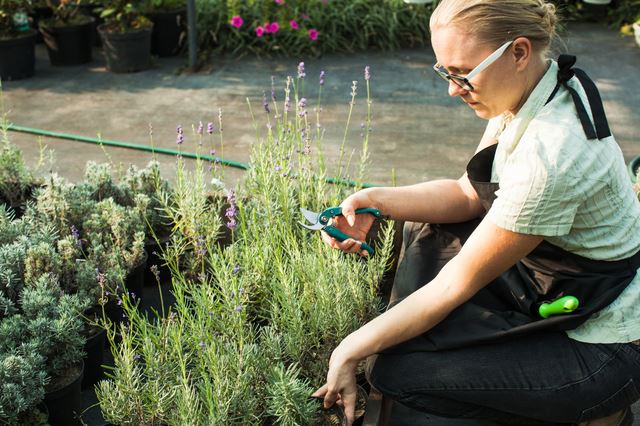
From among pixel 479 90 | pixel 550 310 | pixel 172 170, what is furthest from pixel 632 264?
pixel 172 170

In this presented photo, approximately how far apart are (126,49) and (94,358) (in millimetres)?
3989

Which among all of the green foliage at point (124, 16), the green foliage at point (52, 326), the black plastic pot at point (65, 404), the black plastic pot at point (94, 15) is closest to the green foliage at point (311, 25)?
the green foliage at point (124, 16)

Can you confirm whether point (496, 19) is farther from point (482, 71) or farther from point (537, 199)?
point (537, 199)

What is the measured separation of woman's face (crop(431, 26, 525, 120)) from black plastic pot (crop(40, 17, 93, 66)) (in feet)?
16.1

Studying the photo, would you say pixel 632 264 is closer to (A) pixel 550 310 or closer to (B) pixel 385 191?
(A) pixel 550 310

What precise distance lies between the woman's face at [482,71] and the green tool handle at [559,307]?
53 cm

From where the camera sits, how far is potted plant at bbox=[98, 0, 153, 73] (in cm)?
618

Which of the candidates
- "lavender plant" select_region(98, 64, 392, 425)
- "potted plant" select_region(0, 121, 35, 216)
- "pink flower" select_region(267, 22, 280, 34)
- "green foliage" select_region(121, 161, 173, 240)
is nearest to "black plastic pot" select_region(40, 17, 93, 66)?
"pink flower" select_region(267, 22, 280, 34)

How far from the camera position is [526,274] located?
88.7 inches

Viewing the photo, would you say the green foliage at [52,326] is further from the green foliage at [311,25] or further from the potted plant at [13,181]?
the green foliage at [311,25]

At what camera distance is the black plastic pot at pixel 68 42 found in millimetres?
6316

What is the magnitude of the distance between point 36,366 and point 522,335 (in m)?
1.37

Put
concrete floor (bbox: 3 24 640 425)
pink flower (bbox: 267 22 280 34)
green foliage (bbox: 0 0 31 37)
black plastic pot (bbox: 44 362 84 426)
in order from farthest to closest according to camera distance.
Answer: pink flower (bbox: 267 22 280 34) < green foliage (bbox: 0 0 31 37) < concrete floor (bbox: 3 24 640 425) < black plastic pot (bbox: 44 362 84 426)

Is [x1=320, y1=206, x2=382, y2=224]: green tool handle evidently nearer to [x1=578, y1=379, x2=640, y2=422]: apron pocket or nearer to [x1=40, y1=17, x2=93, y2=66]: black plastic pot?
[x1=578, y1=379, x2=640, y2=422]: apron pocket
